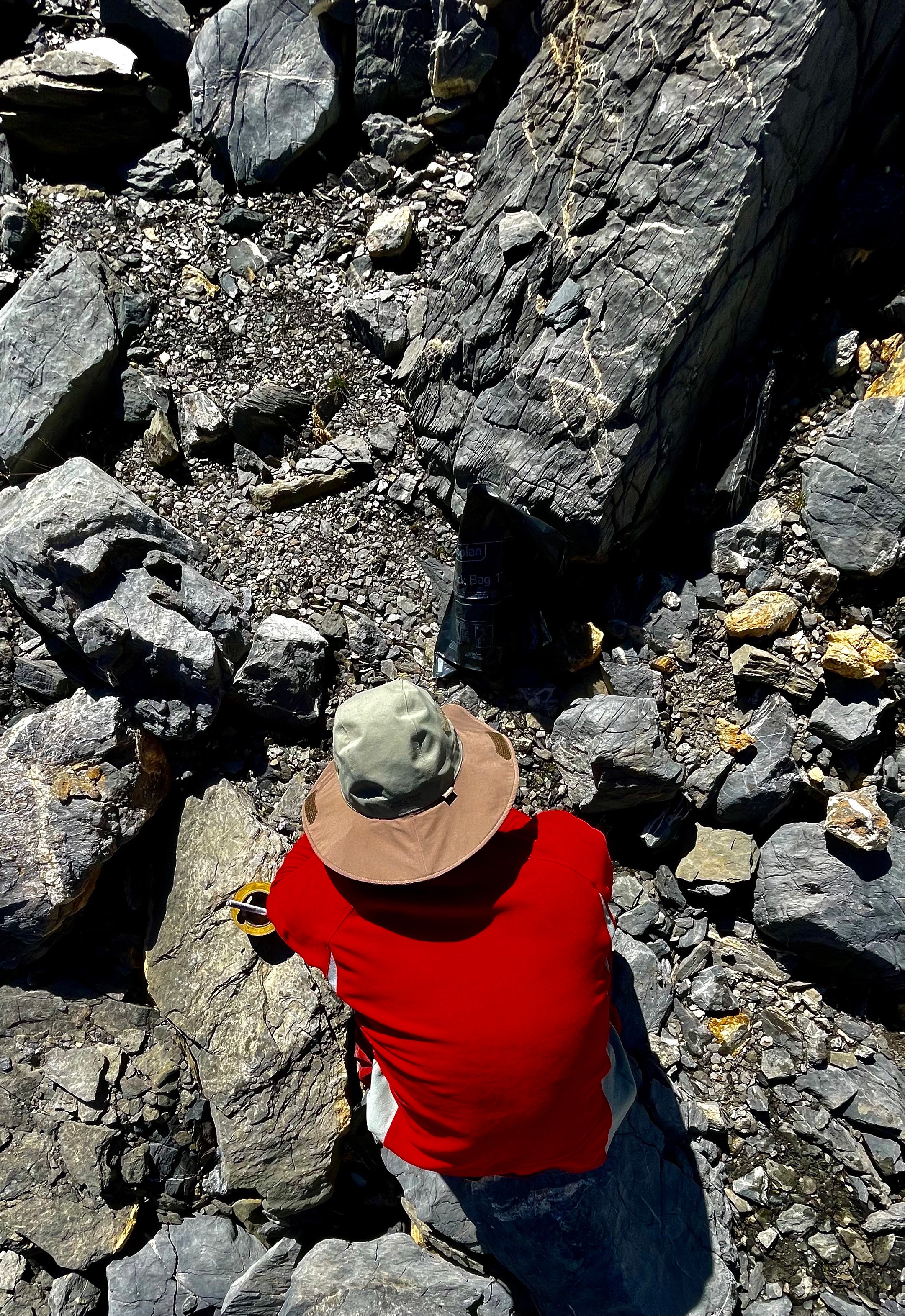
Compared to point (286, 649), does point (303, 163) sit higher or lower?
higher

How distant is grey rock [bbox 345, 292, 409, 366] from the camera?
4133 millimetres

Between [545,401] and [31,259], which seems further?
[31,259]

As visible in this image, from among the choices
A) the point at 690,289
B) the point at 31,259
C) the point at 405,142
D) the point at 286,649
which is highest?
the point at 405,142

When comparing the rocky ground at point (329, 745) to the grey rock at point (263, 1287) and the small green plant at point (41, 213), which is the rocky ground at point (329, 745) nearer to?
the grey rock at point (263, 1287)

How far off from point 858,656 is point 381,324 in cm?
283

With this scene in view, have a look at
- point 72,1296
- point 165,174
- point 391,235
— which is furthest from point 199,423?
point 72,1296

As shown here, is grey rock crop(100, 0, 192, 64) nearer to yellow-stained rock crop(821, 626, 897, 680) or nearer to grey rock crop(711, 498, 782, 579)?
grey rock crop(711, 498, 782, 579)

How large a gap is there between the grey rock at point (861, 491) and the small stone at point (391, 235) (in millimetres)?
2378

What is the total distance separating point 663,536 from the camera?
3.95 meters

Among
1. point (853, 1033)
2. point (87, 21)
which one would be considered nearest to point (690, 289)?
point (853, 1033)

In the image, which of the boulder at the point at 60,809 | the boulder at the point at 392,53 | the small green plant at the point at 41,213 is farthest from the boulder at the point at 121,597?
the boulder at the point at 392,53

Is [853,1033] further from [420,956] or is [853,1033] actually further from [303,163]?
[303,163]

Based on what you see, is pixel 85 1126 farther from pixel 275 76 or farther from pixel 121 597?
pixel 275 76

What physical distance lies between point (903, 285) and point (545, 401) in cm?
176
